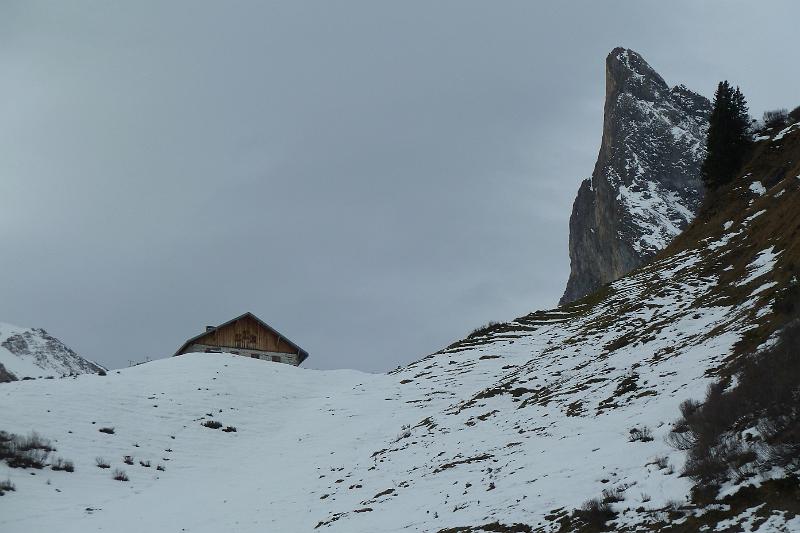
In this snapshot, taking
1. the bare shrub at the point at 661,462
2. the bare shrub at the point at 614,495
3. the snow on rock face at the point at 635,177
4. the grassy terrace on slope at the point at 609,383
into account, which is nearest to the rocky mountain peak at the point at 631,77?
the snow on rock face at the point at 635,177

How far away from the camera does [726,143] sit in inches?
1722

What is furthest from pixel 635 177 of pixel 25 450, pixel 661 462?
pixel 661 462

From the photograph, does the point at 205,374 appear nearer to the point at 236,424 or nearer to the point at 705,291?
the point at 236,424

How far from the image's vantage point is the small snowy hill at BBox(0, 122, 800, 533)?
1548 cm

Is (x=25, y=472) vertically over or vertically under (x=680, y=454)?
over

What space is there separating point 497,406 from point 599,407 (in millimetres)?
6816

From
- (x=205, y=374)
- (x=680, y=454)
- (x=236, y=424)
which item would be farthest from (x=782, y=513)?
(x=205, y=374)

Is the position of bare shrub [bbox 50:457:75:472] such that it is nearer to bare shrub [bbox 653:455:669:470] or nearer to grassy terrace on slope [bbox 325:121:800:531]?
grassy terrace on slope [bbox 325:121:800:531]

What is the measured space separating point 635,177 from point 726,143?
117140mm

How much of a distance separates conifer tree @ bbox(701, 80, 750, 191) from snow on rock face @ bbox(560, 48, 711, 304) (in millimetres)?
84140

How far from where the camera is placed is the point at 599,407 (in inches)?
798

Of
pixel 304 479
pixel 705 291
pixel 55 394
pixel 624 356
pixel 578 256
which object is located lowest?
pixel 304 479

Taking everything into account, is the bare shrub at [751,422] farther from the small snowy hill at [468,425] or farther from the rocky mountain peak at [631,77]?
the rocky mountain peak at [631,77]

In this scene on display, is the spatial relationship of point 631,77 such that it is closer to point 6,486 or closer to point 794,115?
point 794,115
